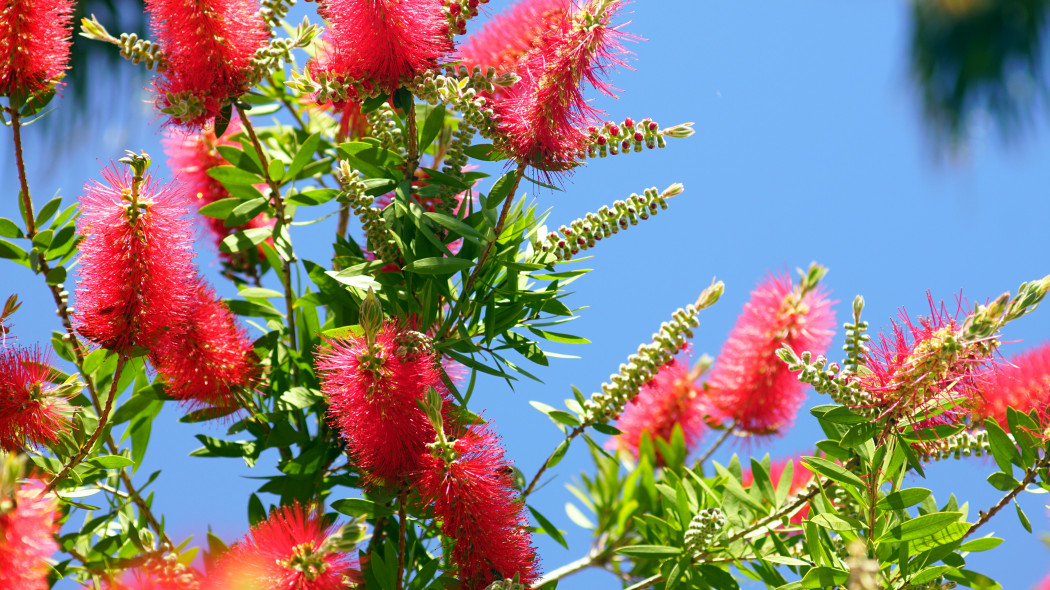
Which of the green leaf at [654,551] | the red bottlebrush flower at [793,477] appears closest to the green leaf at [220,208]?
the green leaf at [654,551]

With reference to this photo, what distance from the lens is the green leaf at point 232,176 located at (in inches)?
27.9

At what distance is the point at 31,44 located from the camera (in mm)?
597

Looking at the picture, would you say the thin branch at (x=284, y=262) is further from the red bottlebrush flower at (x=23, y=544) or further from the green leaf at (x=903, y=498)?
the green leaf at (x=903, y=498)

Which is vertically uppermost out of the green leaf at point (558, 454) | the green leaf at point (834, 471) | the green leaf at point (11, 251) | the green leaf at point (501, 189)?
the green leaf at point (501, 189)

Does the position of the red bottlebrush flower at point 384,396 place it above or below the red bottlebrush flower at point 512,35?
below

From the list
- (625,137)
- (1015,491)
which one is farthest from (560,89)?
(1015,491)

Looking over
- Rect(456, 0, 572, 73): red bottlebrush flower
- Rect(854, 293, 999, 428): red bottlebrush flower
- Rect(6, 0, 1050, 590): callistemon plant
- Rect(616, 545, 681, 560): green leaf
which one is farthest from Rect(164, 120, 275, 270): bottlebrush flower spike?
Rect(854, 293, 999, 428): red bottlebrush flower

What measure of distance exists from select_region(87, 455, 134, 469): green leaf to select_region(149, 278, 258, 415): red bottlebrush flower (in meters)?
0.06

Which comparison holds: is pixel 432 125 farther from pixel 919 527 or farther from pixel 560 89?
pixel 919 527

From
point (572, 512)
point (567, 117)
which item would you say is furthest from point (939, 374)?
point (572, 512)

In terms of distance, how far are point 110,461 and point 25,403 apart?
7 centimetres

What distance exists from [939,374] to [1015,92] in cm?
505

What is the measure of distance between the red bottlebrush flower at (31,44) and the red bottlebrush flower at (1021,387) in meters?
A: 0.70

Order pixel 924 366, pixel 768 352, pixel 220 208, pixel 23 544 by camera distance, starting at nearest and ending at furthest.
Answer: pixel 23 544 → pixel 924 366 → pixel 220 208 → pixel 768 352
